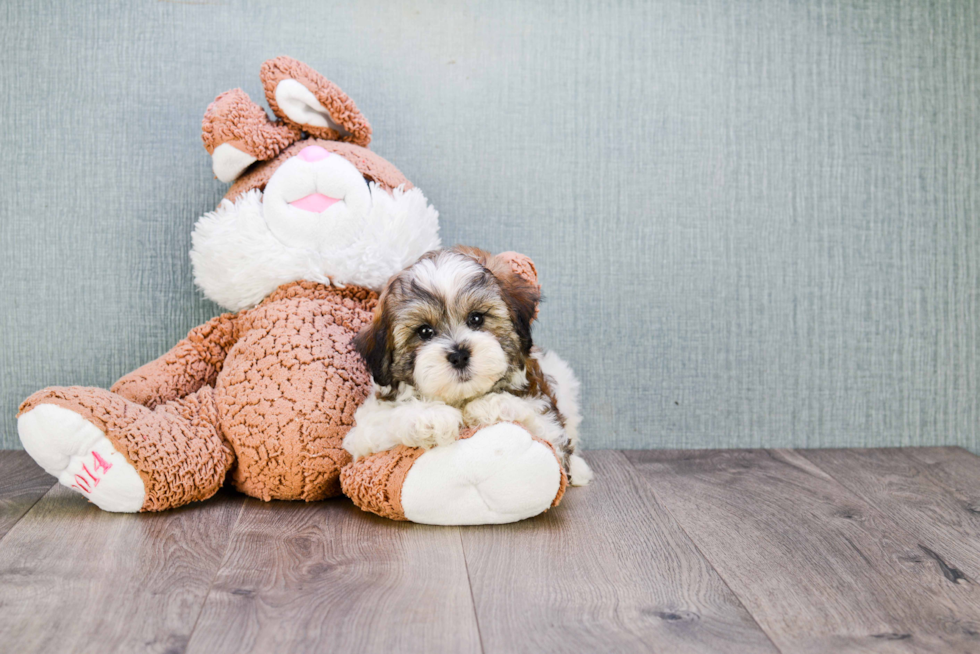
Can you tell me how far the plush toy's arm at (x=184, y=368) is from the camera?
1.57 metres

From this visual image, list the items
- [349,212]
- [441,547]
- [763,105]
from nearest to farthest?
[441,547] → [349,212] → [763,105]

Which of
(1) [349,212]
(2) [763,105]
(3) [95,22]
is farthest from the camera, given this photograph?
(2) [763,105]

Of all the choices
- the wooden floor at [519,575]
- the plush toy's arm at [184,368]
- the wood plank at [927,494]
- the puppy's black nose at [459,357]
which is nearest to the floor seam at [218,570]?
the wooden floor at [519,575]

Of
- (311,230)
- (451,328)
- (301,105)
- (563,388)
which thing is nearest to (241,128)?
(301,105)

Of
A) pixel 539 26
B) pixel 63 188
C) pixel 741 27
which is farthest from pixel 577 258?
pixel 63 188

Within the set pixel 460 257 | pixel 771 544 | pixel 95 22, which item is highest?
pixel 95 22

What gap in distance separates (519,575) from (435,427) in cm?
29

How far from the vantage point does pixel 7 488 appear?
1601 mm

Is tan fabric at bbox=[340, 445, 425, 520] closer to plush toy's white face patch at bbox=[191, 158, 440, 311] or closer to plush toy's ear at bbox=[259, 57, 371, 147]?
plush toy's white face patch at bbox=[191, 158, 440, 311]

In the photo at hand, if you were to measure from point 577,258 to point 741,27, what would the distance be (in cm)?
74

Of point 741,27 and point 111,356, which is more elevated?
point 741,27

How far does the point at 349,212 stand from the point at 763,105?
114 cm

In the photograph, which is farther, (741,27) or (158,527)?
(741,27)

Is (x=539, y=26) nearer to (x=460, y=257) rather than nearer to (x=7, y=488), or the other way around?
(x=460, y=257)
